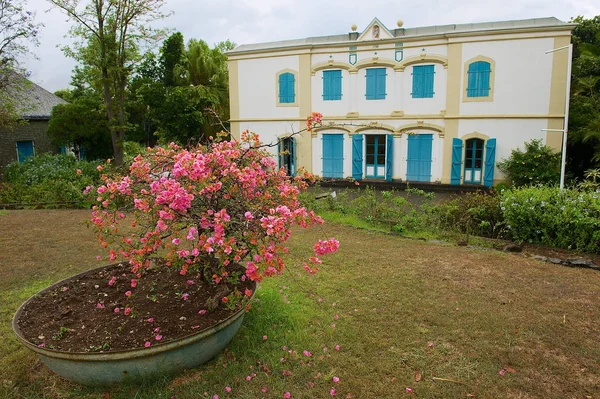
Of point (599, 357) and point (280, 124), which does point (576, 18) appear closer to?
point (280, 124)

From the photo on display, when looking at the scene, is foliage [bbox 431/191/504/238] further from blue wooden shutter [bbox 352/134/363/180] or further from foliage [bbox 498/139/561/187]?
blue wooden shutter [bbox 352/134/363/180]

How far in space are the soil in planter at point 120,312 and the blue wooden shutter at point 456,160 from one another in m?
12.4

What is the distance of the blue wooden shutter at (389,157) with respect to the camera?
15781 millimetres

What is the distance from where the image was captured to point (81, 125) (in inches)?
674

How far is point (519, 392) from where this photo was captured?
3311 millimetres

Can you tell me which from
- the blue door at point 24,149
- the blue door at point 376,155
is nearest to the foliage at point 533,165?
the blue door at point 376,155

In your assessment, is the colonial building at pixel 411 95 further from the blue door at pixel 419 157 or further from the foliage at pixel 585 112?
the foliage at pixel 585 112

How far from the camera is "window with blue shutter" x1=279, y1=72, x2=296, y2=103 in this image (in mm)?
16703

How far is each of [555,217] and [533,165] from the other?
288 inches

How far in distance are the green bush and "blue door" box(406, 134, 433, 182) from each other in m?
7.63

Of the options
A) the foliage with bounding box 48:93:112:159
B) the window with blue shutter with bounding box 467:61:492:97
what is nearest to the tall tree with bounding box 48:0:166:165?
the foliage with bounding box 48:93:112:159

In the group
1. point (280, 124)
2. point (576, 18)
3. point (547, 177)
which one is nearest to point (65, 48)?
point (280, 124)

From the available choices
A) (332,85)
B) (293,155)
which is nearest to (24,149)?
(293,155)

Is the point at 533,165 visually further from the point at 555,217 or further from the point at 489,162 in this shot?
the point at 555,217
